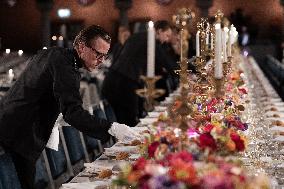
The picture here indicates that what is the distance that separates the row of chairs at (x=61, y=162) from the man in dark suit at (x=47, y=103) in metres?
0.20

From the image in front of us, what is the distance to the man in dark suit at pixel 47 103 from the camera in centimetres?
336

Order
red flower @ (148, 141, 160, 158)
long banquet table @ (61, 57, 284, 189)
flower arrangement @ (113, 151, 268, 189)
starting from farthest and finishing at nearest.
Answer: long banquet table @ (61, 57, 284, 189)
red flower @ (148, 141, 160, 158)
flower arrangement @ (113, 151, 268, 189)

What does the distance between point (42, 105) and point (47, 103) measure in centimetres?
3

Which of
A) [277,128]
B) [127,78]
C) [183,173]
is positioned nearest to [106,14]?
[127,78]

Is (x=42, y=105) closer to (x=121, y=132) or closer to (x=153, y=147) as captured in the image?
(x=121, y=132)

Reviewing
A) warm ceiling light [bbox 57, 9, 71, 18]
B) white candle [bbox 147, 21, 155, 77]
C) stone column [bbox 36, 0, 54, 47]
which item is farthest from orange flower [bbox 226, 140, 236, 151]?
warm ceiling light [bbox 57, 9, 71, 18]

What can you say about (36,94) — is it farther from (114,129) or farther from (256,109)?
(256,109)

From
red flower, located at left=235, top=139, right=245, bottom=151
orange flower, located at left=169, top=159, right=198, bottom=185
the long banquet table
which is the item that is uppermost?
orange flower, located at left=169, top=159, right=198, bottom=185

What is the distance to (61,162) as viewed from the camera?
168 inches

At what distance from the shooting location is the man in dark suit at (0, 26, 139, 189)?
11.0ft

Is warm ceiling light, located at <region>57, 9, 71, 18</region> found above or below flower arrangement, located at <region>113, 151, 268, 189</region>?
above

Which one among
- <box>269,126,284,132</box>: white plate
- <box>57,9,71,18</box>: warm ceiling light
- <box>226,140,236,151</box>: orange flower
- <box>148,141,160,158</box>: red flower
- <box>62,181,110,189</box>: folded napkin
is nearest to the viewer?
<box>148,141,160,158</box>: red flower

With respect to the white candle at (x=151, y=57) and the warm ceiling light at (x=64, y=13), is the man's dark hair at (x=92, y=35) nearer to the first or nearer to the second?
the white candle at (x=151, y=57)

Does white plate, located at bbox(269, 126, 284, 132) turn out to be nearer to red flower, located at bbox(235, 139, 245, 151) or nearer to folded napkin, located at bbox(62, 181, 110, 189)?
folded napkin, located at bbox(62, 181, 110, 189)
